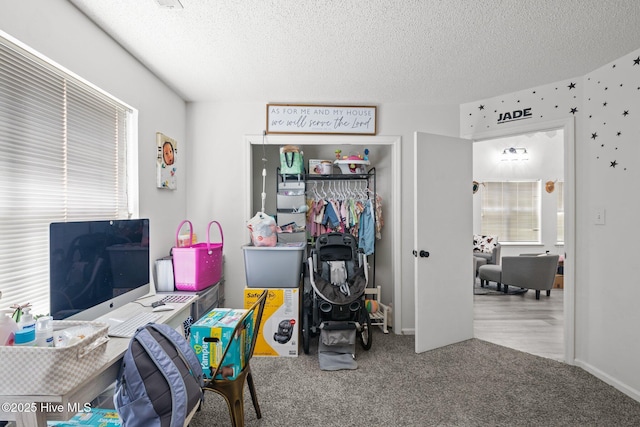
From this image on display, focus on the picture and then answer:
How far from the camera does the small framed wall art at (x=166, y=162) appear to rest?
2.64m

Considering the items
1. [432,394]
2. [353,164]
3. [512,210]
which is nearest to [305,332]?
[432,394]

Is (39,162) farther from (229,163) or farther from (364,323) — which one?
(364,323)

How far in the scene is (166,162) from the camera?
2738 millimetres

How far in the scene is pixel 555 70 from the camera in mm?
2494

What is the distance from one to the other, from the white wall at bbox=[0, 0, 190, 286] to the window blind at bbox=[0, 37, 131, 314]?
0.09 metres

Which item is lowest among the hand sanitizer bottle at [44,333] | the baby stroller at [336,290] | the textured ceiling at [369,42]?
the baby stroller at [336,290]

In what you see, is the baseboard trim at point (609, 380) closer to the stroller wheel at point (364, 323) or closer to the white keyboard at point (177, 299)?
the stroller wheel at point (364, 323)

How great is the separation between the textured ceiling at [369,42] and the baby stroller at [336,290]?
1.51 m

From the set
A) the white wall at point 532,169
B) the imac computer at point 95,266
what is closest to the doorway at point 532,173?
the white wall at point 532,169

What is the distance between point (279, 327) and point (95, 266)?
5.44ft

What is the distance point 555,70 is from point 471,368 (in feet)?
8.09

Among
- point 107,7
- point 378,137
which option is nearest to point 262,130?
point 378,137

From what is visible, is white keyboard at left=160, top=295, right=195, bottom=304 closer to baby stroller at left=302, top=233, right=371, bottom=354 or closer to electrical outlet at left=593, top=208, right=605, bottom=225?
baby stroller at left=302, top=233, right=371, bottom=354

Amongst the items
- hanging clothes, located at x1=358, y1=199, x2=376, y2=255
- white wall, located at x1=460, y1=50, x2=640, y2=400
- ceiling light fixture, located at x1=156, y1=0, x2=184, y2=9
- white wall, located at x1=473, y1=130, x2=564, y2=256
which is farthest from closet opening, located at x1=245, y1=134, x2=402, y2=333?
white wall, located at x1=473, y1=130, x2=564, y2=256
